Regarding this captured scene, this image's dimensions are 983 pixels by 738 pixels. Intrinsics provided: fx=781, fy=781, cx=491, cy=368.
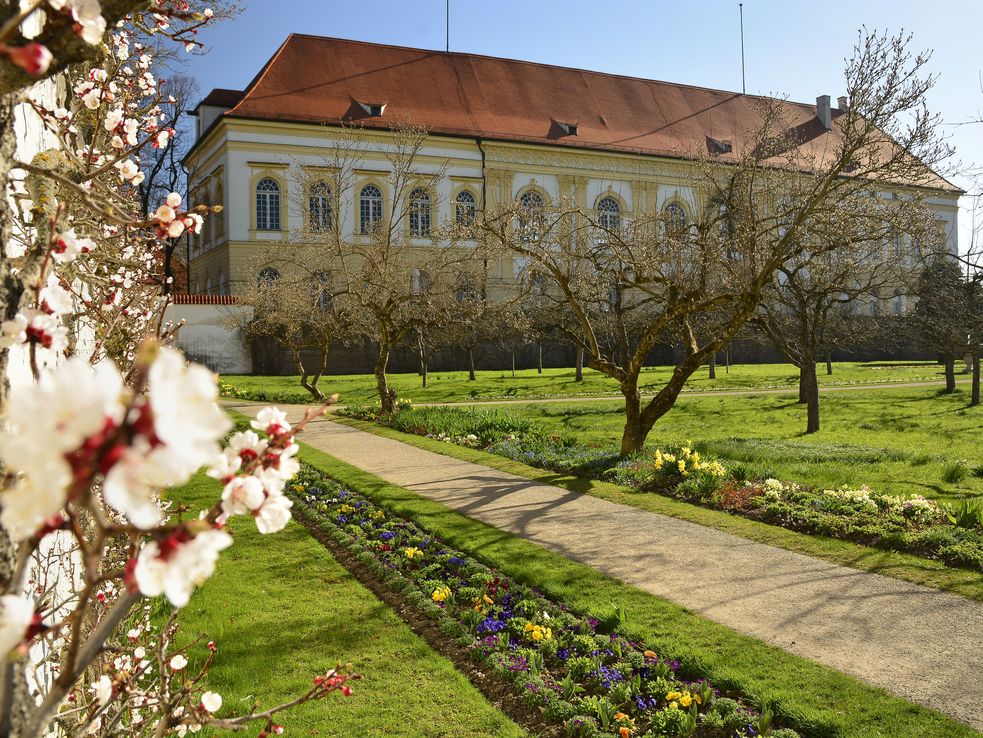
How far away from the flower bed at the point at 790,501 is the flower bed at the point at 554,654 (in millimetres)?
3524

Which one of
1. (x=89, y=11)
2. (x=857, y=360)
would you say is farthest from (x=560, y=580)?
(x=857, y=360)

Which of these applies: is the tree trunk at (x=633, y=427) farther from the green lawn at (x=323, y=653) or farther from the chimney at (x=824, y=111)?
the chimney at (x=824, y=111)

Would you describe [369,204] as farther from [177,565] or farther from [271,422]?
[177,565]

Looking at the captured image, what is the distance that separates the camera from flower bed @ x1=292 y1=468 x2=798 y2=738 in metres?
4.21

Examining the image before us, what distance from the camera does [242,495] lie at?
1627 mm

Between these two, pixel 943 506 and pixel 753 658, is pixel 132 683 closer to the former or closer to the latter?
pixel 753 658

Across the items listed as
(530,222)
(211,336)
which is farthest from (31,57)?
(211,336)

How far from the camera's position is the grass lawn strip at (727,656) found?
161 inches

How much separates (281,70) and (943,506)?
3993cm

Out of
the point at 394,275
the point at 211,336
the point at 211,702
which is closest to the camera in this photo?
the point at 211,702

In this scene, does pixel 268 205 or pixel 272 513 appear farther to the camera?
pixel 268 205

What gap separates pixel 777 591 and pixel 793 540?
1.70 m

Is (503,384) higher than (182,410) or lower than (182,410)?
lower

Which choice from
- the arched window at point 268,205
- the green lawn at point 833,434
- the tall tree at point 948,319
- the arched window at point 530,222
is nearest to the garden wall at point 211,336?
the arched window at point 268,205
